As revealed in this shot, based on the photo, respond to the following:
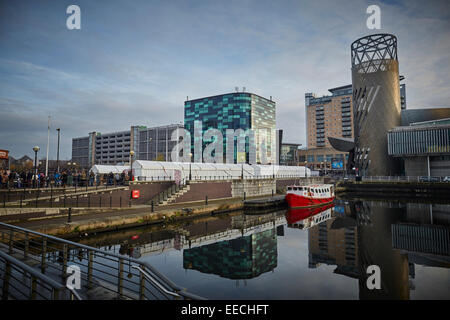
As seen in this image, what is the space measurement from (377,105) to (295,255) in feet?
273

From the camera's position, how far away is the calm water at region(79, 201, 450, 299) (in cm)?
1273

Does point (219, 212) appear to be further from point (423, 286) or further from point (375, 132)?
point (375, 132)

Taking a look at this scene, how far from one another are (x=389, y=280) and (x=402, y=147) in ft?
257

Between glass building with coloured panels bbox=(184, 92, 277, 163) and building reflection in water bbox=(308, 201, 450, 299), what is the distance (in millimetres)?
104834

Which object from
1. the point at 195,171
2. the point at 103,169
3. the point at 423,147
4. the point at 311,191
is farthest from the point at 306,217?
the point at 423,147

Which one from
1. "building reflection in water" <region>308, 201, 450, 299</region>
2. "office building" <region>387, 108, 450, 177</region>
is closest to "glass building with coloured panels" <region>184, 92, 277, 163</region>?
"office building" <region>387, 108, 450, 177</region>

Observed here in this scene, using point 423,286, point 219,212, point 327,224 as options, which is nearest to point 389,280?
point 423,286

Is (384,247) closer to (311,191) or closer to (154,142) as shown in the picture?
(311,191)

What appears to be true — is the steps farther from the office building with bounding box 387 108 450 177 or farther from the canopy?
the office building with bounding box 387 108 450 177

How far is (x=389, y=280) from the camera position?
1366 centimetres

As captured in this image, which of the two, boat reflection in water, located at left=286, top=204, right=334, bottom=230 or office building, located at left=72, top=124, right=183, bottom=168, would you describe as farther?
office building, located at left=72, top=124, right=183, bottom=168

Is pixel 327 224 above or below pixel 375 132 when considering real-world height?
below

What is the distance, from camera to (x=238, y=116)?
133625mm

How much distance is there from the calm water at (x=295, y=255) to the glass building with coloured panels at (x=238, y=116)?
10665 centimetres
